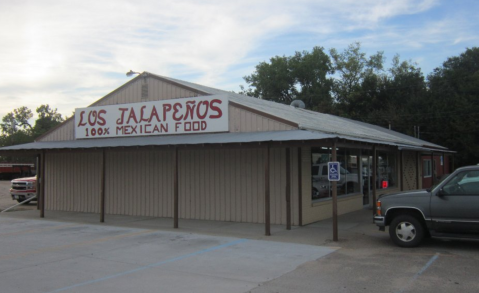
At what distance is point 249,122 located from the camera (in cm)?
1349

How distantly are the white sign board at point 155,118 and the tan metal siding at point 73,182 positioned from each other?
1.08m

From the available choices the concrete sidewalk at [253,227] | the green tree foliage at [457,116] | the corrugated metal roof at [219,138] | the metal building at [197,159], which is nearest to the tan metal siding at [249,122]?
the metal building at [197,159]

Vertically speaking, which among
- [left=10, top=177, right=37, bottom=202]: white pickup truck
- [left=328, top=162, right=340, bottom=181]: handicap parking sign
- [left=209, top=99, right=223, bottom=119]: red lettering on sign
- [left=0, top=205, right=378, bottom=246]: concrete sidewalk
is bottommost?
[left=0, top=205, right=378, bottom=246]: concrete sidewalk

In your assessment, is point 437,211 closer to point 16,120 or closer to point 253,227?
point 253,227

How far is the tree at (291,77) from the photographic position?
55562 millimetres

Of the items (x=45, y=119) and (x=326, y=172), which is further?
(x=45, y=119)

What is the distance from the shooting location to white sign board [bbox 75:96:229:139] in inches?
557

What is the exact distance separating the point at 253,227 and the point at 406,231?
467 cm

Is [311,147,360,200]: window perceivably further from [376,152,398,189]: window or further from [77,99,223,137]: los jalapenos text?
[77,99,223,137]: los jalapenos text

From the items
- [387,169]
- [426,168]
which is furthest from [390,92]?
[387,169]

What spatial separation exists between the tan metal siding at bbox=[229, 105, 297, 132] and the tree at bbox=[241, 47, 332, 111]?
1633 inches

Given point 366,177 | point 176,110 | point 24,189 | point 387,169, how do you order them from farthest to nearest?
point 24,189 < point 387,169 < point 366,177 < point 176,110

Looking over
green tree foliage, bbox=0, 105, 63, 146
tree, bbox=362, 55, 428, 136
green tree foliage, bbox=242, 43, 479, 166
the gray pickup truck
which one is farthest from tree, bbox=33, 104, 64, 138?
the gray pickup truck

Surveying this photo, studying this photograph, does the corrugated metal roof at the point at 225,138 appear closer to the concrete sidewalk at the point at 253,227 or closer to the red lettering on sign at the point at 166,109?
the red lettering on sign at the point at 166,109
